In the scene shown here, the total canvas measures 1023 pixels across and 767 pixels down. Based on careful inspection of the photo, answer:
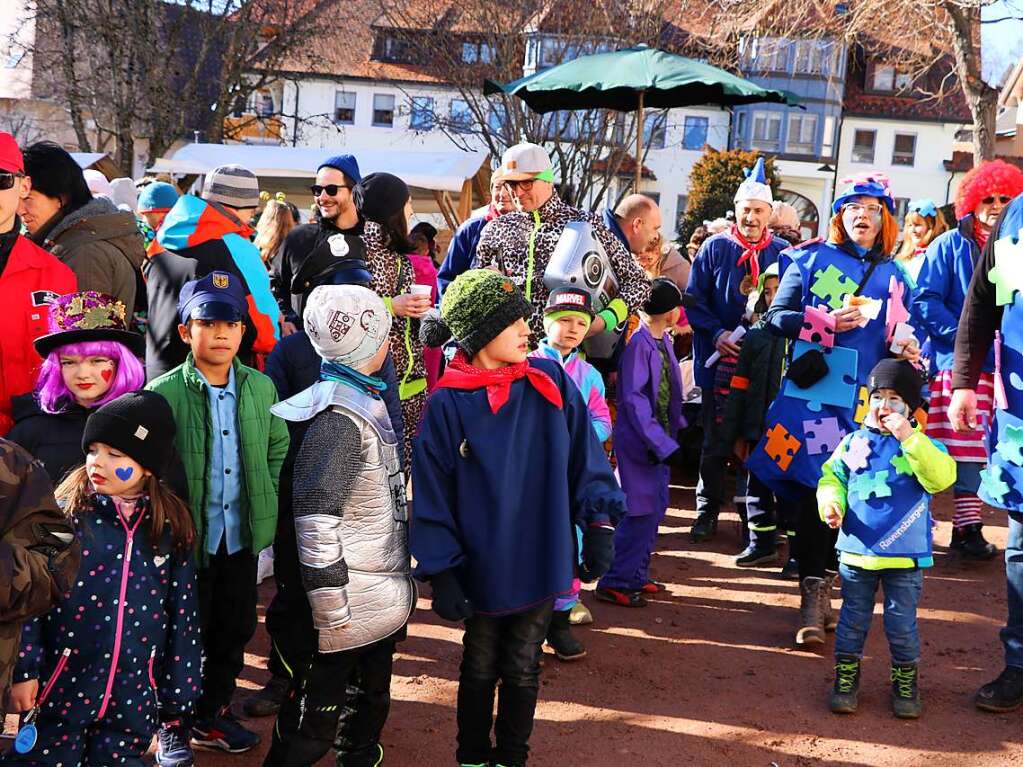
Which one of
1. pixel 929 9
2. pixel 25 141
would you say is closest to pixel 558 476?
pixel 929 9

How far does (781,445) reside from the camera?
19.4 feet

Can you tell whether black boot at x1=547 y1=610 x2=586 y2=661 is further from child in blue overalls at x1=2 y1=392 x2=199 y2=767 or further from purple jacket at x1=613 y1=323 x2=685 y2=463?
child in blue overalls at x1=2 y1=392 x2=199 y2=767

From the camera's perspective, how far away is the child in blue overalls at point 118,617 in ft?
11.4

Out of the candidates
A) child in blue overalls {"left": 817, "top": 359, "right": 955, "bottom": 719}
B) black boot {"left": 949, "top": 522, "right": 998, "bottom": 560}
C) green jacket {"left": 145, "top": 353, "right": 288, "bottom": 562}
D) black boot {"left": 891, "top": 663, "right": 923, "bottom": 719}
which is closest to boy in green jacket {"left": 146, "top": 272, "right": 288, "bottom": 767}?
green jacket {"left": 145, "top": 353, "right": 288, "bottom": 562}

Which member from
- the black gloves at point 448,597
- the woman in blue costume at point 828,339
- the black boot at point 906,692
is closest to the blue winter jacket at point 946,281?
the woman in blue costume at point 828,339

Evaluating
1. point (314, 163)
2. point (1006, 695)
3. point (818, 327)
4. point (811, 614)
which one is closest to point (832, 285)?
point (818, 327)

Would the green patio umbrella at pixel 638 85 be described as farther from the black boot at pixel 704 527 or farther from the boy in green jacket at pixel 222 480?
the boy in green jacket at pixel 222 480

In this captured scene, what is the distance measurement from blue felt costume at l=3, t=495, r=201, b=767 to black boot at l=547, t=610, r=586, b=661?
217 centimetres

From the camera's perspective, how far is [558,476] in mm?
3973

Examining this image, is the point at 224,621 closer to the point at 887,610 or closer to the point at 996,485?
the point at 887,610

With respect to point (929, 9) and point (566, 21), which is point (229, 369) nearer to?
point (929, 9)

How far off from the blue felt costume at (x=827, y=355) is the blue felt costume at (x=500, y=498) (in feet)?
6.89

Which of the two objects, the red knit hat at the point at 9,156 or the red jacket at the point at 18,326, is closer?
the red knit hat at the point at 9,156

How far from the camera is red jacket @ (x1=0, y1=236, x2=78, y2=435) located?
4.11 meters
